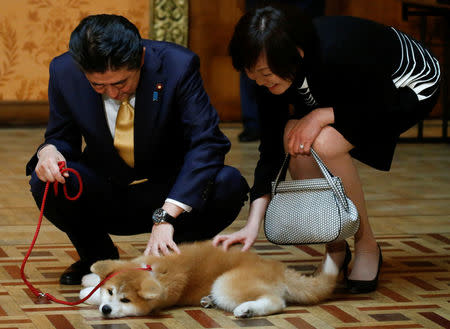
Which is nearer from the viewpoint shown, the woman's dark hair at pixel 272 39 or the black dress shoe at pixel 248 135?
the woman's dark hair at pixel 272 39

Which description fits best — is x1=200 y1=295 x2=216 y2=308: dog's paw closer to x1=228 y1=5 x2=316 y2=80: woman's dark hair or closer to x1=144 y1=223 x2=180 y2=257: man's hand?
x1=144 y1=223 x2=180 y2=257: man's hand

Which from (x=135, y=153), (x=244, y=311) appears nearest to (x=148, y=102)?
(x=135, y=153)

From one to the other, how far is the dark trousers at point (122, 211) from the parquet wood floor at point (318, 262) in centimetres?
15

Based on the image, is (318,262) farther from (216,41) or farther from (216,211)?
(216,41)

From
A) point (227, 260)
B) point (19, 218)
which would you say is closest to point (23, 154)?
point (19, 218)

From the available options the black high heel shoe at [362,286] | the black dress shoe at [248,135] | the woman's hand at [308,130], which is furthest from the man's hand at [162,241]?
the black dress shoe at [248,135]

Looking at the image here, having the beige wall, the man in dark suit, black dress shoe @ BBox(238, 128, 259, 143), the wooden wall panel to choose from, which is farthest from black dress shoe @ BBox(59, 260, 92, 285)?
the wooden wall panel

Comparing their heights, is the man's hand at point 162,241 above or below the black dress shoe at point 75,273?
above

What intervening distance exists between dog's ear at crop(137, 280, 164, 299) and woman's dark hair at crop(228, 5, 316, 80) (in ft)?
1.73

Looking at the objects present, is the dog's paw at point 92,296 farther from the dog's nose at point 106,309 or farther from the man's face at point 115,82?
the man's face at point 115,82

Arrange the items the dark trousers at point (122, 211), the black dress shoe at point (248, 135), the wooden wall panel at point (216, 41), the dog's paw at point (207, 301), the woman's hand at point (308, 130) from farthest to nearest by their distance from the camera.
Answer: the wooden wall panel at point (216, 41) < the black dress shoe at point (248, 135) < the dark trousers at point (122, 211) < the woman's hand at point (308, 130) < the dog's paw at point (207, 301)

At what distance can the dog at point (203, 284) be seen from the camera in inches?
79.8

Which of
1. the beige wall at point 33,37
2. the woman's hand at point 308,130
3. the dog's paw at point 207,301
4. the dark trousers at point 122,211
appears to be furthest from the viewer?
the beige wall at point 33,37

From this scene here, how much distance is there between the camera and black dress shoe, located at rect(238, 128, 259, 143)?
17.3 feet
